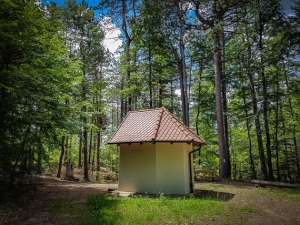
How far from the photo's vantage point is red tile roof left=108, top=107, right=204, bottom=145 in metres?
9.59

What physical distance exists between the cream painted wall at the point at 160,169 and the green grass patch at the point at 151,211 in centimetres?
187

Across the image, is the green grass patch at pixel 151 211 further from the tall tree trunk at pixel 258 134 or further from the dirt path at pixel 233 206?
the tall tree trunk at pixel 258 134

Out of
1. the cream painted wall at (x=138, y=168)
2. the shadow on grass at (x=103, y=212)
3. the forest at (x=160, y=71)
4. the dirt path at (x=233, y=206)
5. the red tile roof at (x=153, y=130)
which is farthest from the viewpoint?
the cream painted wall at (x=138, y=168)

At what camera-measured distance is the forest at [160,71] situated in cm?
788

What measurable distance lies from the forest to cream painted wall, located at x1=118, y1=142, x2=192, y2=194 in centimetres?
335

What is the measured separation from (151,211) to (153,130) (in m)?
4.24

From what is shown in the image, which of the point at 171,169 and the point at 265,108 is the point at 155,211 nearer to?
the point at 171,169

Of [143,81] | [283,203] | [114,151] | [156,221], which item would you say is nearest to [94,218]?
[156,221]

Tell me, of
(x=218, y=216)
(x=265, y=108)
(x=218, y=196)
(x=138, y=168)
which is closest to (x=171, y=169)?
(x=138, y=168)

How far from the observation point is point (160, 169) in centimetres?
972

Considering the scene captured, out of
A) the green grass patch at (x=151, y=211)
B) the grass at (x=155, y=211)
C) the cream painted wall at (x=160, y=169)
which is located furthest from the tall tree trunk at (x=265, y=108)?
the green grass patch at (x=151, y=211)

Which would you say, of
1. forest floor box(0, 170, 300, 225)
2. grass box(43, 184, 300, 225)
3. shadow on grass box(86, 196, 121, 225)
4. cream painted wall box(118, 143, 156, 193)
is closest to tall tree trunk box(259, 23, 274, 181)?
forest floor box(0, 170, 300, 225)

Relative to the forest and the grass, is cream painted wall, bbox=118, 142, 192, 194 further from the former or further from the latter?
the forest

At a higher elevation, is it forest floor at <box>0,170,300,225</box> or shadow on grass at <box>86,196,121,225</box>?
shadow on grass at <box>86,196,121,225</box>
